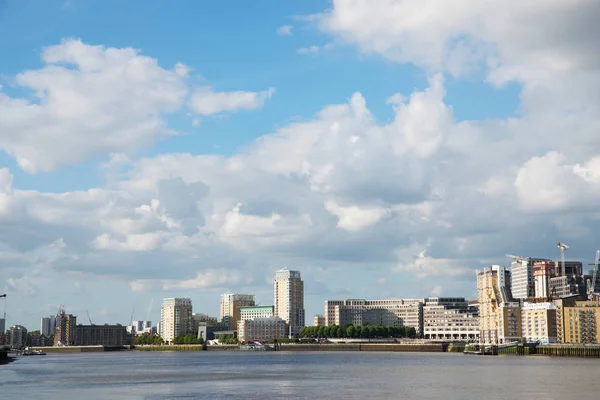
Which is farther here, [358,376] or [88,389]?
[358,376]

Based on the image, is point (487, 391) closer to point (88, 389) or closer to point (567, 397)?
point (567, 397)

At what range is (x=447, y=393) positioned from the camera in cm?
9000

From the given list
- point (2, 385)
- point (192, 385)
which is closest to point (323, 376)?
point (192, 385)

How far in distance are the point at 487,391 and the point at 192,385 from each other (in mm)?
38771

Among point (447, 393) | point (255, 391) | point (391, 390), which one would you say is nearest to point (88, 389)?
point (255, 391)

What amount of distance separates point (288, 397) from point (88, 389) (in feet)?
95.7

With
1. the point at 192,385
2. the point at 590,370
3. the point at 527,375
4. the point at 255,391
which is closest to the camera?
the point at 255,391

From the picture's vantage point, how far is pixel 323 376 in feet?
411

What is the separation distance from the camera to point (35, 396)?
301 ft

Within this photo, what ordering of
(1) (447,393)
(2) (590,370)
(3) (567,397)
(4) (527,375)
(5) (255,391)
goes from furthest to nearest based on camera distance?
(2) (590,370), (4) (527,375), (5) (255,391), (1) (447,393), (3) (567,397)

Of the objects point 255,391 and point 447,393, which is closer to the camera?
point 447,393

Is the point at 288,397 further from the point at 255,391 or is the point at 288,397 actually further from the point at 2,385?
the point at 2,385

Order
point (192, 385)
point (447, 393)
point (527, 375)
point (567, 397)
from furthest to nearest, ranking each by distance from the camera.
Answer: point (527, 375)
point (192, 385)
point (447, 393)
point (567, 397)

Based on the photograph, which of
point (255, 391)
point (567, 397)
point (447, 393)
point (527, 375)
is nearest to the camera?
point (567, 397)
